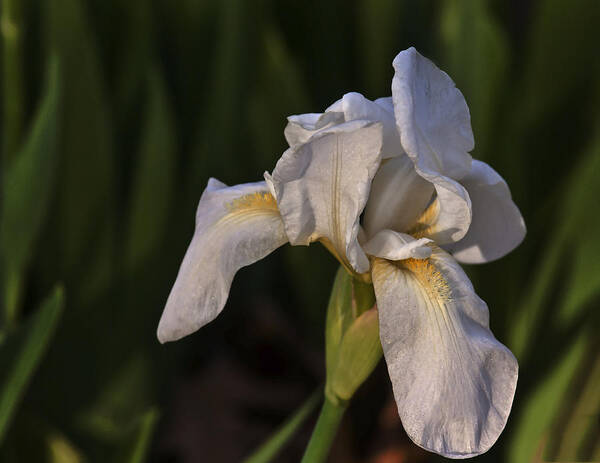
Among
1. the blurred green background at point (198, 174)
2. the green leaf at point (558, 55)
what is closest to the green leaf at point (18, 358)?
the blurred green background at point (198, 174)

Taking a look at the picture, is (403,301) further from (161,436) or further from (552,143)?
(161,436)

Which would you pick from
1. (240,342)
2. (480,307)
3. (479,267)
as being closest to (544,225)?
(479,267)

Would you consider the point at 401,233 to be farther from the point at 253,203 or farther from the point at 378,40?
the point at 378,40

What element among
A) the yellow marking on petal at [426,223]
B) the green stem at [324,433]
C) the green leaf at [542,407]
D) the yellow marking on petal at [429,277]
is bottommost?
the green leaf at [542,407]

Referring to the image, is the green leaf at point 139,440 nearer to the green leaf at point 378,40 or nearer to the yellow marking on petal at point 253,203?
the yellow marking on petal at point 253,203

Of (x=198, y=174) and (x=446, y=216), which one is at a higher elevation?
(x=446, y=216)

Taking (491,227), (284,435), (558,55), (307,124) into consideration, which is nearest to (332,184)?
(307,124)

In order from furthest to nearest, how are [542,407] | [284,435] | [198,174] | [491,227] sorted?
[198,174] < [542,407] < [284,435] < [491,227]
